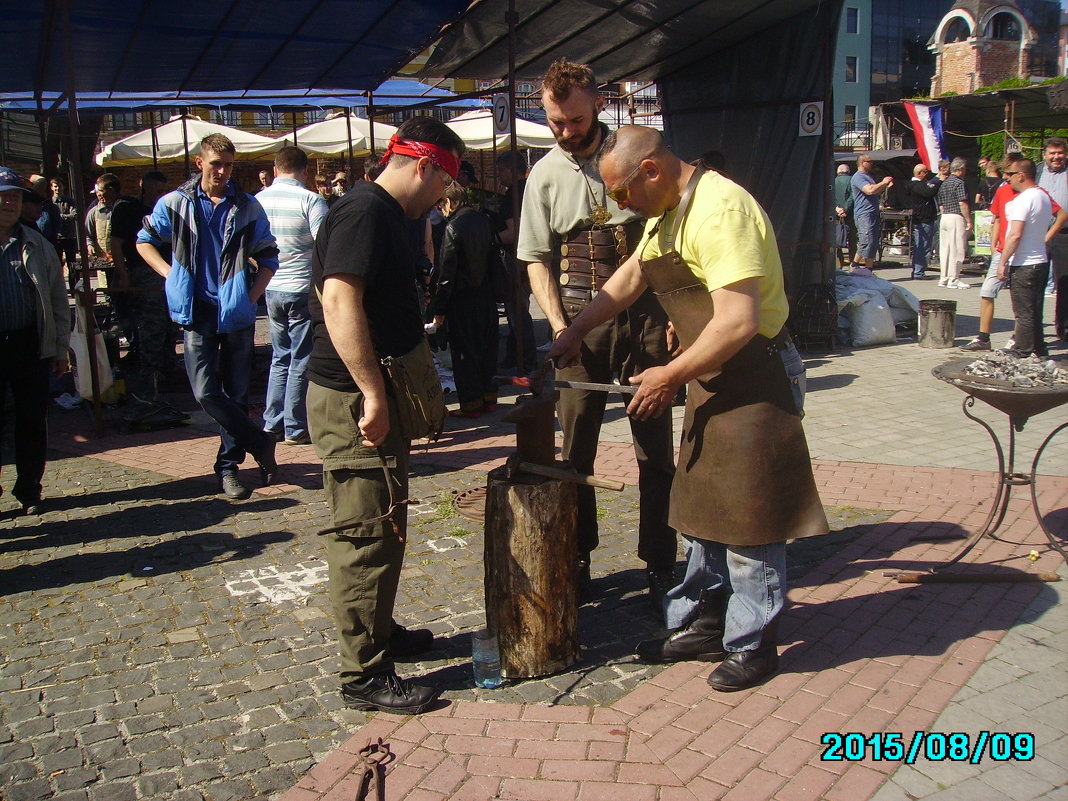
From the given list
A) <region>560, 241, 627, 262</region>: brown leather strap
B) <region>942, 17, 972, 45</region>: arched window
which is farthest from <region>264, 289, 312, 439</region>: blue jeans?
<region>942, 17, 972, 45</region>: arched window

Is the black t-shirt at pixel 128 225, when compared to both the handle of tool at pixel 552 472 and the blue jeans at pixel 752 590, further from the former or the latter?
the blue jeans at pixel 752 590

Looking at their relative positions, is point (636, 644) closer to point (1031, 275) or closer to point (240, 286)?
point (240, 286)

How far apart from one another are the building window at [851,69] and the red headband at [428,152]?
7490cm

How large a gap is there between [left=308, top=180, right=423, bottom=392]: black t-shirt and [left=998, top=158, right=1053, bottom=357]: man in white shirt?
7.71 meters

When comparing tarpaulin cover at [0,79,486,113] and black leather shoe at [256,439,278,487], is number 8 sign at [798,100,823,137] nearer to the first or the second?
tarpaulin cover at [0,79,486,113]

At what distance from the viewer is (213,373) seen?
6.00m

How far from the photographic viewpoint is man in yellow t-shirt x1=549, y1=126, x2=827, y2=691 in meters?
3.18

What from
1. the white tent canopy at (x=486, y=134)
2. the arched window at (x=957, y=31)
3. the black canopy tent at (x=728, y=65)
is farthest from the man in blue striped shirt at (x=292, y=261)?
the arched window at (x=957, y=31)

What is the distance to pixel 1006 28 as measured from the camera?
60719mm

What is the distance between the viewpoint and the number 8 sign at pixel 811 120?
992 cm

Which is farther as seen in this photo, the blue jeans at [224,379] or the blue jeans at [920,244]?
the blue jeans at [920,244]

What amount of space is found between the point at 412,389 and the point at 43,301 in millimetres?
3361
